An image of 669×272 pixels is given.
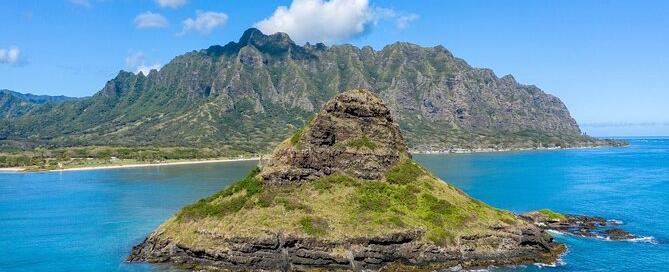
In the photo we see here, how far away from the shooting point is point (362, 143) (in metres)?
105

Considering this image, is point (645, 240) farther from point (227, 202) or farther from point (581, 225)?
point (227, 202)

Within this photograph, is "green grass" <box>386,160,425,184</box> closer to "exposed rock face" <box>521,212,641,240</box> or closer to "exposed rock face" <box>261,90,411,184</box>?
"exposed rock face" <box>261,90,411,184</box>

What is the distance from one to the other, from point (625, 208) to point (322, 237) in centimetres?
8857

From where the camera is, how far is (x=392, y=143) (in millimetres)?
110312

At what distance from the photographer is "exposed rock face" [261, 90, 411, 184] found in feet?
333

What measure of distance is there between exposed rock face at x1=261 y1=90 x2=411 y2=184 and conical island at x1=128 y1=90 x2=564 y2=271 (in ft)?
0.60

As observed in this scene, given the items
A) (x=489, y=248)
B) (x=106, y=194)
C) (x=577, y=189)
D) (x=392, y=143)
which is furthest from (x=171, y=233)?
(x=577, y=189)

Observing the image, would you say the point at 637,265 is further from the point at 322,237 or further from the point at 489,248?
the point at 322,237

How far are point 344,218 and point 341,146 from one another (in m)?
16.3

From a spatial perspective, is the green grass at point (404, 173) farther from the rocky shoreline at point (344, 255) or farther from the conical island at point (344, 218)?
the rocky shoreline at point (344, 255)

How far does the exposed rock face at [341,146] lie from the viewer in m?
102

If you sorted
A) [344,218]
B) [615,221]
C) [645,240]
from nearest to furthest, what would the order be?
[344,218] < [645,240] < [615,221]

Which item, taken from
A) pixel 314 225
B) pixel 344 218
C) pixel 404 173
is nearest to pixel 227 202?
pixel 314 225

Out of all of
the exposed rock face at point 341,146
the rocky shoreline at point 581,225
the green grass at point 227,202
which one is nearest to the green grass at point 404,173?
the exposed rock face at point 341,146
